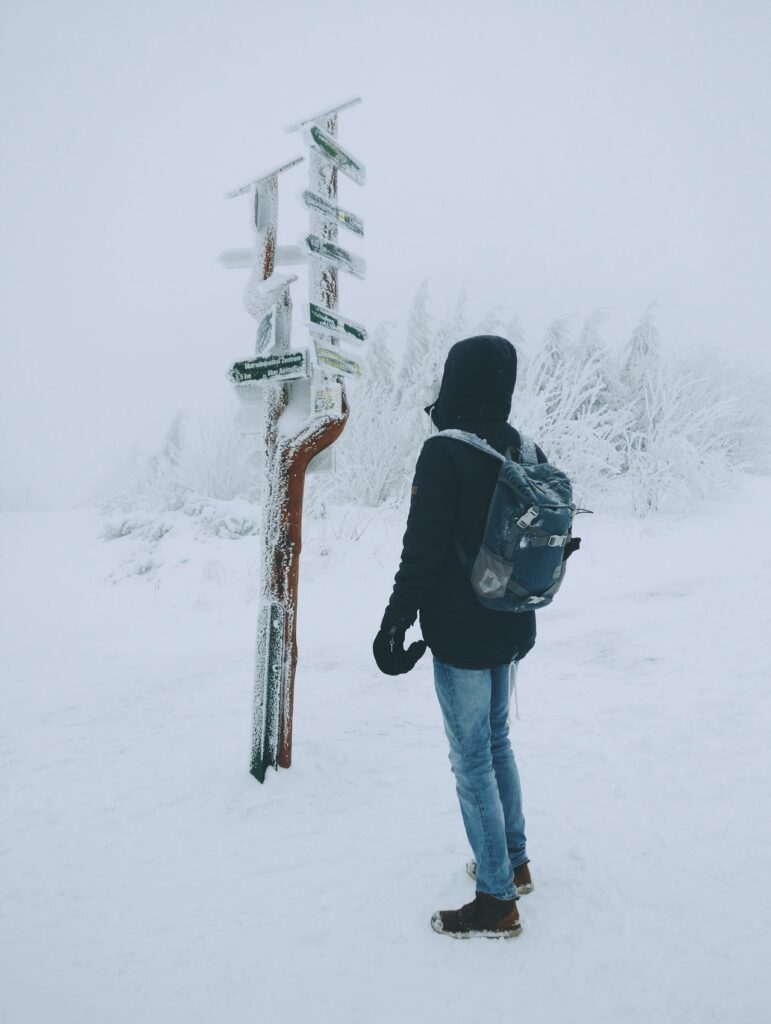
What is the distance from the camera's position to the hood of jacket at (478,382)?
2.08 meters

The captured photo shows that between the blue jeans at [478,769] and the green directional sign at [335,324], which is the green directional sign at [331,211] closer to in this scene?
the green directional sign at [335,324]

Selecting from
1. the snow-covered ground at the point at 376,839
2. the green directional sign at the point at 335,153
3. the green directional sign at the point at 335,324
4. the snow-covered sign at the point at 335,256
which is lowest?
the snow-covered ground at the point at 376,839

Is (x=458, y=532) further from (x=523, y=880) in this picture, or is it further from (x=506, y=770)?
(x=523, y=880)

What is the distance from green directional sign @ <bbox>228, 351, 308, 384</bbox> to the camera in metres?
2.96

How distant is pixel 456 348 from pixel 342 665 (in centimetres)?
369

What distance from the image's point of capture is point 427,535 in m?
1.95

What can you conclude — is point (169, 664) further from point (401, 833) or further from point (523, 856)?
point (523, 856)

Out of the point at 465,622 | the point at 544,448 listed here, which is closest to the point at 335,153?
the point at 465,622

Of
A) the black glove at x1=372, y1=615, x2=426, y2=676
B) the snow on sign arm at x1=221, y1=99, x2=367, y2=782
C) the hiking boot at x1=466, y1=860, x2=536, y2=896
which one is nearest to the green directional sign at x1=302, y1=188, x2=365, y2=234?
the snow on sign arm at x1=221, y1=99, x2=367, y2=782

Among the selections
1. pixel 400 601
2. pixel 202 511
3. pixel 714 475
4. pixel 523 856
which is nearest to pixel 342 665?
pixel 523 856

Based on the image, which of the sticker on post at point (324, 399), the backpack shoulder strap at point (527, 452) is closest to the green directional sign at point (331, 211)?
the sticker on post at point (324, 399)

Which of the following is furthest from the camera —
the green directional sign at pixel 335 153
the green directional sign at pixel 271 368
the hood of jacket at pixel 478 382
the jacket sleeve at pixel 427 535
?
the green directional sign at pixel 335 153

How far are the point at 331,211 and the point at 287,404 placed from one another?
1.10 m

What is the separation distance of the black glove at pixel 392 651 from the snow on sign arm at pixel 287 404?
1.19 meters
